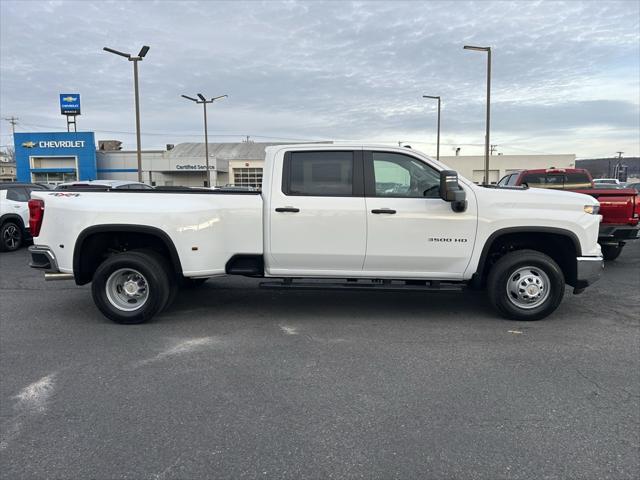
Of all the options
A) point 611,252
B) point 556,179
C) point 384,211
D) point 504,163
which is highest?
point 504,163

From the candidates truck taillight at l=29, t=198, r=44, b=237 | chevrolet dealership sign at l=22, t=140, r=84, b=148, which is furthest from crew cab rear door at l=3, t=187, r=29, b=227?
chevrolet dealership sign at l=22, t=140, r=84, b=148

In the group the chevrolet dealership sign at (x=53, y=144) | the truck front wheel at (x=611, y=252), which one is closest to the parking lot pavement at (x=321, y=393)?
the truck front wheel at (x=611, y=252)

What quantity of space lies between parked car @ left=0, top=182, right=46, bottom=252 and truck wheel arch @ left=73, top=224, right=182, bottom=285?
23.8ft

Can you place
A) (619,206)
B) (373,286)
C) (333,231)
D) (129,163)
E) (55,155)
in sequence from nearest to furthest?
1. (333,231)
2. (373,286)
3. (619,206)
4. (55,155)
5. (129,163)

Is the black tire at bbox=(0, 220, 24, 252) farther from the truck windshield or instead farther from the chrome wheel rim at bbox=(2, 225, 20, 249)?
the truck windshield

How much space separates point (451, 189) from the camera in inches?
208

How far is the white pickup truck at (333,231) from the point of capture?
18.2 ft

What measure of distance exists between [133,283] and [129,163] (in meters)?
51.4

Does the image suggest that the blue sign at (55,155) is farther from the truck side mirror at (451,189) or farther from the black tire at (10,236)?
the truck side mirror at (451,189)

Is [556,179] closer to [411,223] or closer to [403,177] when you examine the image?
[403,177]

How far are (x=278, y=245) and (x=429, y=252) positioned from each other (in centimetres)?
173

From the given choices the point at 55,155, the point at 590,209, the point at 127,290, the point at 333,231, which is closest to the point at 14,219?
the point at 127,290

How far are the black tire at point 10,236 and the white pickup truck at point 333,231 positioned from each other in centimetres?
699

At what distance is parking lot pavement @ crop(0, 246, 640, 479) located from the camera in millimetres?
2963
